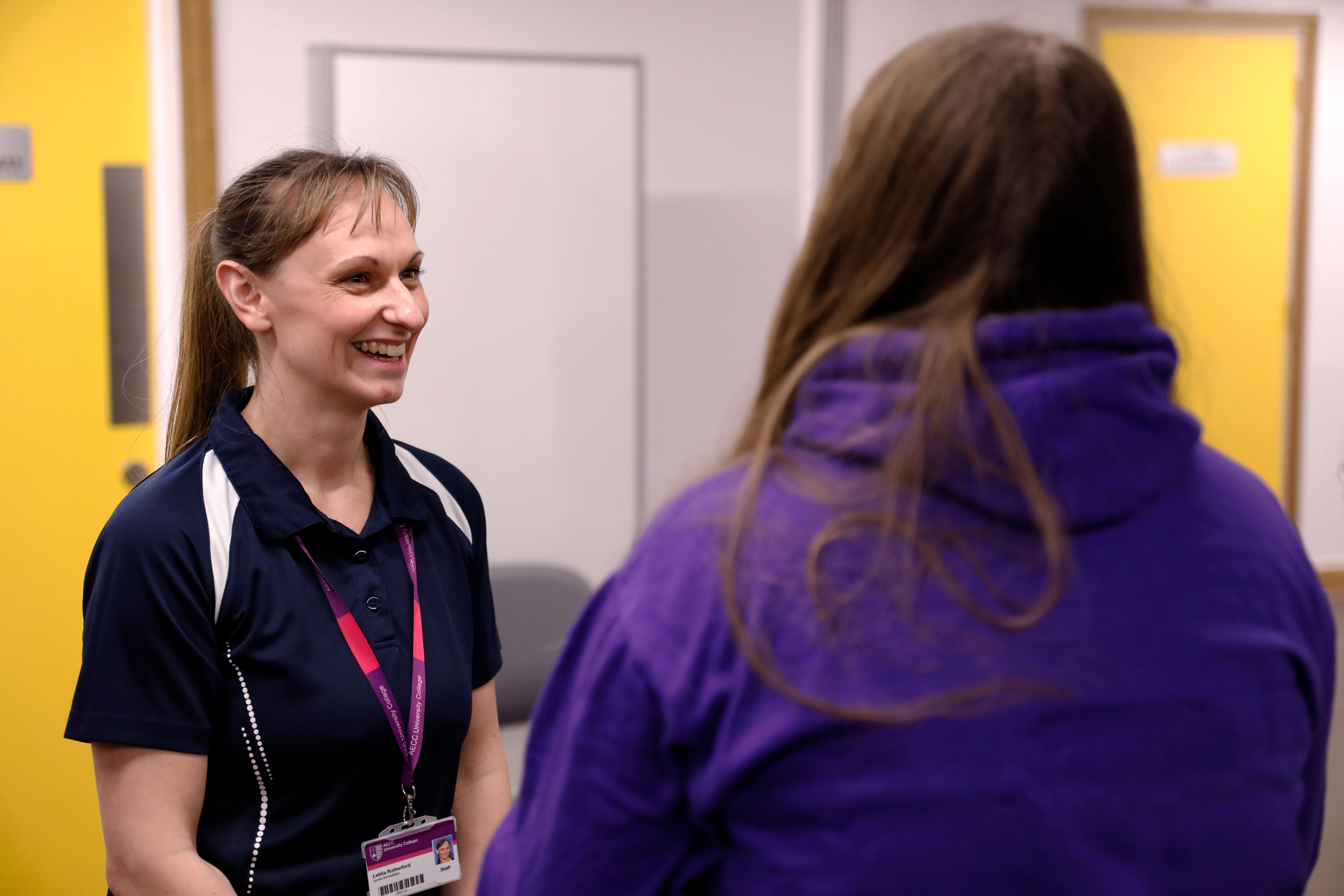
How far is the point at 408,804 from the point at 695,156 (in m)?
2.08

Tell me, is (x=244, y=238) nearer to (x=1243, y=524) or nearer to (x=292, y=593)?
(x=292, y=593)

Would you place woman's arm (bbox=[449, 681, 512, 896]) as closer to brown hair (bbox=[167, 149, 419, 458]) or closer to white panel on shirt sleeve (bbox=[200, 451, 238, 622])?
white panel on shirt sleeve (bbox=[200, 451, 238, 622])

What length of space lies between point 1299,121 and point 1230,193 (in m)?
0.31

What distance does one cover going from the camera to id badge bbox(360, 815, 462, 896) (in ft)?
4.03

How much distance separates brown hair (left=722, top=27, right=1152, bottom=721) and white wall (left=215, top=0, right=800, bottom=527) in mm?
2086

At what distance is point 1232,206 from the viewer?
302cm

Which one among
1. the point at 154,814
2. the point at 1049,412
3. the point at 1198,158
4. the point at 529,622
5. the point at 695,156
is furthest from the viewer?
the point at 1198,158

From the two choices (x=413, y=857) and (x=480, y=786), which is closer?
(x=413, y=857)

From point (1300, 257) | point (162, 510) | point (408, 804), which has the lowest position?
point (408, 804)

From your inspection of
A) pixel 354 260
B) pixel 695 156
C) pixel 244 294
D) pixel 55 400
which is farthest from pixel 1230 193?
pixel 55 400

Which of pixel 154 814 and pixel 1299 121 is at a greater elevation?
pixel 1299 121

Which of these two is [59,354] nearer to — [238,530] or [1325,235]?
[238,530]

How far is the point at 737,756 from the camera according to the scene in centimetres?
60

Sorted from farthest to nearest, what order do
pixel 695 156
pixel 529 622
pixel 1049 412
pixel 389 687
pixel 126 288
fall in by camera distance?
pixel 695 156 < pixel 126 288 < pixel 529 622 < pixel 389 687 < pixel 1049 412
